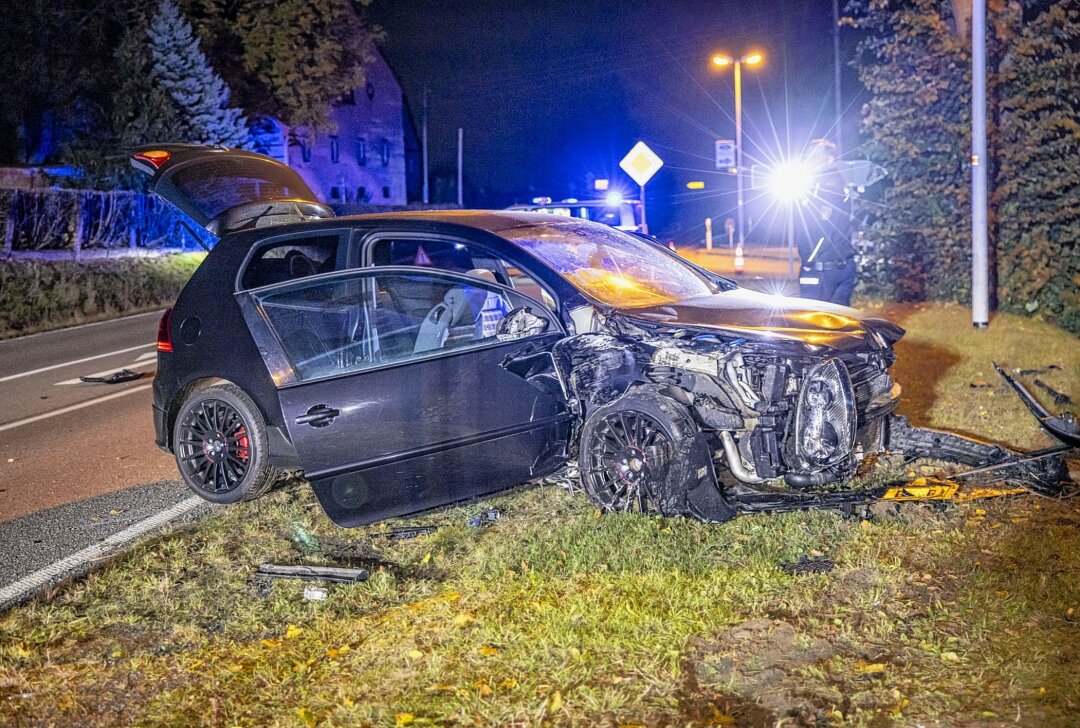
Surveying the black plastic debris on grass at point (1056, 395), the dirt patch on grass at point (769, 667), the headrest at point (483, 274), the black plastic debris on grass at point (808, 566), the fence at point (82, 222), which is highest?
the fence at point (82, 222)

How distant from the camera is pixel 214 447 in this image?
6301 mm

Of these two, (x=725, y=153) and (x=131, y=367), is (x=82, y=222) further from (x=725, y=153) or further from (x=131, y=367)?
(x=725, y=153)

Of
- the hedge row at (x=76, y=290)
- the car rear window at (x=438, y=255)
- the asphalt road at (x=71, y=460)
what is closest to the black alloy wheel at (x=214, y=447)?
the asphalt road at (x=71, y=460)

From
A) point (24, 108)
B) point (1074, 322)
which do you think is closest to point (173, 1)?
point (24, 108)

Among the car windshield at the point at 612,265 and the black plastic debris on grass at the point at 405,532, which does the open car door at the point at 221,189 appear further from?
the black plastic debris on grass at the point at 405,532

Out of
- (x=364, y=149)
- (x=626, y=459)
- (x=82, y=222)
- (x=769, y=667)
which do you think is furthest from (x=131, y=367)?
(x=364, y=149)

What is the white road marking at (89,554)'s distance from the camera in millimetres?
5043

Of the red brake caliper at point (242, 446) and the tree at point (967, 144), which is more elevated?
the tree at point (967, 144)

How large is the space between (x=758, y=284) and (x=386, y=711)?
513 inches

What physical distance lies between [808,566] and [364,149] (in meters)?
57.1

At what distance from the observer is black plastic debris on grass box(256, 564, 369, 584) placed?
16.1ft

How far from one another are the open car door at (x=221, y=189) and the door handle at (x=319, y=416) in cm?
211

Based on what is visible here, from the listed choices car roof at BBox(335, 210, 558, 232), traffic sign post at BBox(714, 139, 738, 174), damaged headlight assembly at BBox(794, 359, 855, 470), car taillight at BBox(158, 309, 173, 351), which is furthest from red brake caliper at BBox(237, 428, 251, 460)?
traffic sign post at BBox(714, 139, 738, 174)

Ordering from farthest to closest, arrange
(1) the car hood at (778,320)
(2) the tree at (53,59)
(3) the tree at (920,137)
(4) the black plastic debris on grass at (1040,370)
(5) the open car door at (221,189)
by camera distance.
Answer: (2) the tree at (53,59), (3) the tree at (920,137), (4) the black plastic debris on grass at (1040,370), (5) the open car door at (221,189), (1) the car hood at (778,320)
